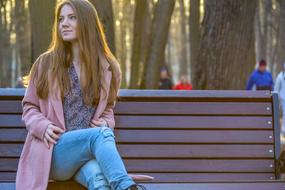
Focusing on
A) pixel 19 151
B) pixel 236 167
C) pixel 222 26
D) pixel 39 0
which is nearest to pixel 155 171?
pixel 236 167

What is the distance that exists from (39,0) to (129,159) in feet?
11.6

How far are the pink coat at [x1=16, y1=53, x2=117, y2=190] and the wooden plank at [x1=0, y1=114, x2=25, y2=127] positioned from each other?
2.40ft

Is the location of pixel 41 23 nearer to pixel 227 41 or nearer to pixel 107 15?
pixel 107 15

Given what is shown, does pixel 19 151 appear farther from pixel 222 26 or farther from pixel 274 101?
pixel 222 26

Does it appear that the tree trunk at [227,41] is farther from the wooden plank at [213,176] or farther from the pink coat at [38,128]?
the pink coat at [38,128]

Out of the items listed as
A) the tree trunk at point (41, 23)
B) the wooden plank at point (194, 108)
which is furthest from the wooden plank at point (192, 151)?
the tree trunk at point (41, 23)

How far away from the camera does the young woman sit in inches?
200

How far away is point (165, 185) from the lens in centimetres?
557

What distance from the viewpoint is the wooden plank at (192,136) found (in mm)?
6219

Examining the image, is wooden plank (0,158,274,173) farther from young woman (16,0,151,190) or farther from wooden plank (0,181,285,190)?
young woman (16,0,151,190)

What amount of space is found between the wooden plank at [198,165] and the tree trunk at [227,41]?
465 centimetres

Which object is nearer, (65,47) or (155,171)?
(65,47)

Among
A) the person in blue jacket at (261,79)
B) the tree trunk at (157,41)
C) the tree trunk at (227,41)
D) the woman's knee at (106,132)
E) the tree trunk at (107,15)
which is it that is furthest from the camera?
the person in blue jacket at (261,79)

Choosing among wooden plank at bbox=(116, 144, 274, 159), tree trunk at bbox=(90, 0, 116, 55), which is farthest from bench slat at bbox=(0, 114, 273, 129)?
tree trunk at bbox=(90, 0, 116, 55)
